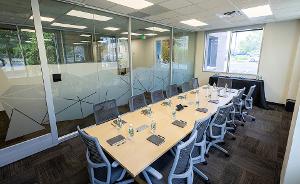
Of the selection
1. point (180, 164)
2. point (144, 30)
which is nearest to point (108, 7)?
point (144, 30)

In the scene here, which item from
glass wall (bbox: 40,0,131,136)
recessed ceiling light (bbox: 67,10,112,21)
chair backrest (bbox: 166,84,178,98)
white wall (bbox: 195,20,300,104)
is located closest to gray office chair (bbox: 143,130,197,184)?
chair backrest (bbox: 166,84,178,98)

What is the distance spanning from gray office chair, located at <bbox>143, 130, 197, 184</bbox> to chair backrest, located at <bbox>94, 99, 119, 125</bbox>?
1333 millimetres

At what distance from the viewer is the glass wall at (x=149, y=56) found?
510cm

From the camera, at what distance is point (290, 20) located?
5.18m

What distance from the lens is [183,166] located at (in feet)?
5.40

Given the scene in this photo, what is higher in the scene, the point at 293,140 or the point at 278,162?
the point at 293,140

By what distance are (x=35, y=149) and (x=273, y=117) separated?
6135mm

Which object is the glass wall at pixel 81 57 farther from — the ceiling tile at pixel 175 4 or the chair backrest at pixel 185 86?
the chair backrest at pixel 185 86

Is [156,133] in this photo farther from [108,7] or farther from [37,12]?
[108,7]

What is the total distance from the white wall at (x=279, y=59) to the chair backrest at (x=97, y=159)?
21.2 ft

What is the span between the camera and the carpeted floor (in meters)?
2.38

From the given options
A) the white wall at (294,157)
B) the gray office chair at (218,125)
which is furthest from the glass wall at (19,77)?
the white wall at (294,157)

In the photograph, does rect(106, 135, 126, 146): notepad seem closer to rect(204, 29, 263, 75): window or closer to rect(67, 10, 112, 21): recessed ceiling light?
rect(67, 10, 112, 21): recessed ceiling light

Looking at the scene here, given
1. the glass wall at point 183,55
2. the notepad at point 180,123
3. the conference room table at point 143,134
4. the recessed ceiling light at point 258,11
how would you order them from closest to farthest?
the conference room table at point 143,134 → the notepad at point 180,123 → the recessed ceiling light at point 258,11 → the glass wall at point 183,55
